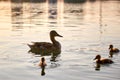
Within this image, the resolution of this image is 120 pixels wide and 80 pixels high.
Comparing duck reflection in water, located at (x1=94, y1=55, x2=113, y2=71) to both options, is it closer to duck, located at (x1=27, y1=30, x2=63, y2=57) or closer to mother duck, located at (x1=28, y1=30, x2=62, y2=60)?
mother duck, located at (x1=28, y1=30, x2=62, y2=60)

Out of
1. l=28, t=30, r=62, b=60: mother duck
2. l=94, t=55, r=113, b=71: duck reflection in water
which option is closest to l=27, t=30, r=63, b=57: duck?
l=28, t=30, r=62, b=60: mother duck

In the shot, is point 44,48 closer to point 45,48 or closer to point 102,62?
point 45,48

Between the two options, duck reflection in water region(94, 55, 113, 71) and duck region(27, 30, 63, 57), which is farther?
duck region(27, 30, 63, 57)

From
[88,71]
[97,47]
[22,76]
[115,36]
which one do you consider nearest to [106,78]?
[88,71]

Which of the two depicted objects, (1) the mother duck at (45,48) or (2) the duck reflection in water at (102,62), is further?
(1) the mother duck at (45,48)

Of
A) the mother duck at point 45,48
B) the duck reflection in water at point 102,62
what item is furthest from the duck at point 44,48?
the duck reflection in water at point 102,62

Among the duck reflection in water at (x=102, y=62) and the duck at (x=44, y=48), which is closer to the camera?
the duck reflection in water at (x=102, y=62)

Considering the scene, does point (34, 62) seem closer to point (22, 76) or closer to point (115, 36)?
point (22, 76)

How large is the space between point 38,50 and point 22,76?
7.16m

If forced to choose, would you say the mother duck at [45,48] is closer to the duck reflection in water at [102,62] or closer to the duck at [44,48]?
the duck at [44,48]

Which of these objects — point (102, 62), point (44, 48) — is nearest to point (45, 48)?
point (44, 48)

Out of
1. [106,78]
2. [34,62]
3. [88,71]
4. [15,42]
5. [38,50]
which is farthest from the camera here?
[15,42]

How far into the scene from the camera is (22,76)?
1666 cm

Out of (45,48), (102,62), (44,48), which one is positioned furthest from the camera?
(45,48)
